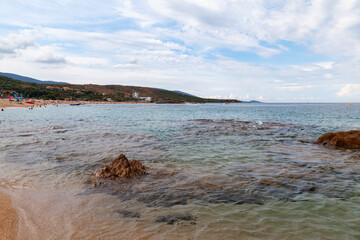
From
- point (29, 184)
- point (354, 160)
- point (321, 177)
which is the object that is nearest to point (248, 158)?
point (321, 177)

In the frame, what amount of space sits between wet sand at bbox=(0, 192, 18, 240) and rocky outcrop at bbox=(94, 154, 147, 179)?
282 cm

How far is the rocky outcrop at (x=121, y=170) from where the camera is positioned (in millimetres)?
8195

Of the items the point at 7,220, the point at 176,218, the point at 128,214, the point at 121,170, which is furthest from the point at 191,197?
the point at 7,220

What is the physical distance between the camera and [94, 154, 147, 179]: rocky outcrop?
8.20 m

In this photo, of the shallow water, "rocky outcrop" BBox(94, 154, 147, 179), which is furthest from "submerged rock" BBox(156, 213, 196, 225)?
"rocky outcrop" BBox(94, 154, 147, 179)

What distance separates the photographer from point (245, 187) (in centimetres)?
733

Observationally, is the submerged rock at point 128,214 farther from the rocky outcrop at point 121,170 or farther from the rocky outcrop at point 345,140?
the rocky outcrop at point 345,140

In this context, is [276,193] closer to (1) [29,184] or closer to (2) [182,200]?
(2) [182,200]

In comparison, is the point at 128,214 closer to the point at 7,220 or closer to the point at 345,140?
the point at 7,220

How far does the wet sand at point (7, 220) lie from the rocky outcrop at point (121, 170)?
2822 mm

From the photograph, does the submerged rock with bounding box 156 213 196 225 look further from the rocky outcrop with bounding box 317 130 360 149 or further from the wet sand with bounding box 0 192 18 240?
the rocky outcrop with bounding box 317 130 360 149

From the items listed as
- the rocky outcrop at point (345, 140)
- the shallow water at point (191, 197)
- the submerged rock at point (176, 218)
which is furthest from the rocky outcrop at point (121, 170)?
the rocky outcrop at point (345, 140)

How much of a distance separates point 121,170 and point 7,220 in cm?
380

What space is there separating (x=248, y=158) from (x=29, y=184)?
9722 mm
